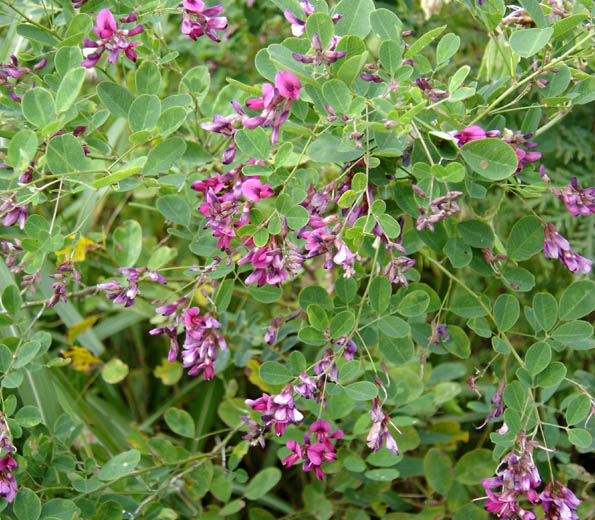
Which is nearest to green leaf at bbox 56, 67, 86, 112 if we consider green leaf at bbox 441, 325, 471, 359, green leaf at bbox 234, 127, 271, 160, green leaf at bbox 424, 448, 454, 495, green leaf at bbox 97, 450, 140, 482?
green leaf at bbox 234, 127, 271, 160

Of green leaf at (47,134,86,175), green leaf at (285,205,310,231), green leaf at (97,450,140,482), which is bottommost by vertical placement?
green leaf at (97,450,140,482)

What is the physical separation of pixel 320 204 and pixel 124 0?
1.57ft

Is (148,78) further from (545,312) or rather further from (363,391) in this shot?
(545,312)

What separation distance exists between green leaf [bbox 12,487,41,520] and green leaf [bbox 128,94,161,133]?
549 mm

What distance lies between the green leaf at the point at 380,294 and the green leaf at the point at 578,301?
264mm

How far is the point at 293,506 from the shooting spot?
1664 mm

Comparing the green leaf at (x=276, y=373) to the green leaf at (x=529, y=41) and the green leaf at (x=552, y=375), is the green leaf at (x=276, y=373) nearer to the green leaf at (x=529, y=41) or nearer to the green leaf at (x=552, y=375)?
the green leaf at (x=552, y=375)

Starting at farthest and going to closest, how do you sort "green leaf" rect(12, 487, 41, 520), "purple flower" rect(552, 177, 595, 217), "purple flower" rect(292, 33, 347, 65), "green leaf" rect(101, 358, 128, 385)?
"green leaf" rect(101, 358, 128, 385), "green leaf" rect(12, 487, 41, 520), "purple flower" rect(552, 177, 595, 217), "purple flower" rect(292, 33, 347, 65)

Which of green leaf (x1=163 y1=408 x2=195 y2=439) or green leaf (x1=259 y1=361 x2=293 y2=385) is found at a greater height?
green leaf (x1=259 y1=361 x2=293 y2=385)

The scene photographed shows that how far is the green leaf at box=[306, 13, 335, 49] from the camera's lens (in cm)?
77

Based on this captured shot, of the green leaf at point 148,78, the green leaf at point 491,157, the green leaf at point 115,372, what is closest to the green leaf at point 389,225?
the green leaf at point 491,157

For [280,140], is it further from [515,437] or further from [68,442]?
[68,442]

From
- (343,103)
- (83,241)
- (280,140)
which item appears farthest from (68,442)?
(343,103)

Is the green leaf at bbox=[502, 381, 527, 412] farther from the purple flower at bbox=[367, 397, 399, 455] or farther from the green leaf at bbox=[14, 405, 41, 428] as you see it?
the green leaf at bbox=[14, 405, 41, 428]
